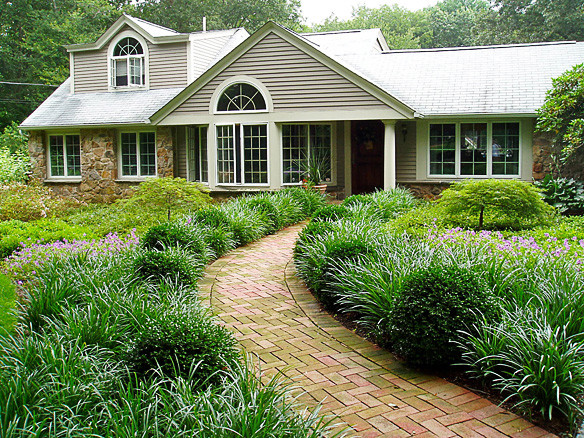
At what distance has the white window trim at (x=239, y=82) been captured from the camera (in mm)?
13727

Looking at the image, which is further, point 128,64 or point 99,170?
point 128,64

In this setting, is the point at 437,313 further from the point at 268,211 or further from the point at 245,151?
the point at 245,151

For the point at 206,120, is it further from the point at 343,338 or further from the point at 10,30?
the point at 10,30

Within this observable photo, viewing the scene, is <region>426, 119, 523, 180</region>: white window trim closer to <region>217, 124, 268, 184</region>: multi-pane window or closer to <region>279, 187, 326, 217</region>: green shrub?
<region>279, 187, 326, 217</region>: green shrub

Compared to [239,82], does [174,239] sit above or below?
below

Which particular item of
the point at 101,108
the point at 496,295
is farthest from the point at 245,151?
the point at 496,295

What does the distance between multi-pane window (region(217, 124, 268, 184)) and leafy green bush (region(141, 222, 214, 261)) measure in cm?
649

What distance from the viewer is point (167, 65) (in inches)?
674

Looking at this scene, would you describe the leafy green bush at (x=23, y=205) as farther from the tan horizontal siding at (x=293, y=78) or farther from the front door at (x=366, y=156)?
the front door at (x=366, y=156)

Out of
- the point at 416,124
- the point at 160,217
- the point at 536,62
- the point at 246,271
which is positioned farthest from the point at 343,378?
the point at 536,62

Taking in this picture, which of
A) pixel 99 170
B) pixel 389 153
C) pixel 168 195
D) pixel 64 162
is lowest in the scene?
pixel 168 195

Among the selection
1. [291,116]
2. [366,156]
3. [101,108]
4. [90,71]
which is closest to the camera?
[291,116]

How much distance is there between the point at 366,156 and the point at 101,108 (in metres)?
A: 8.04

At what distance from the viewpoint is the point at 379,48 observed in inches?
741
